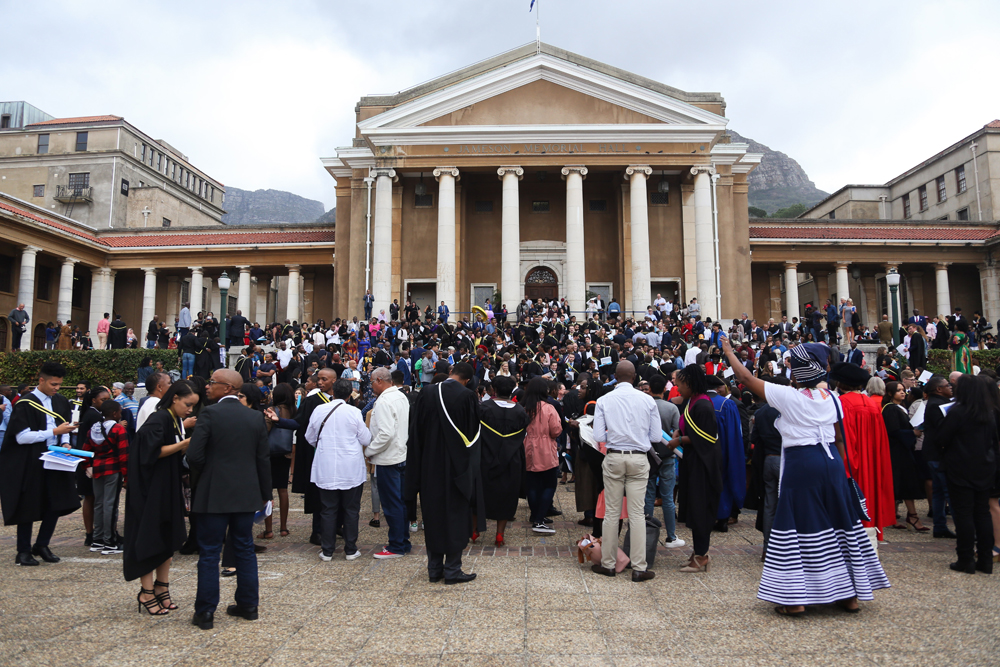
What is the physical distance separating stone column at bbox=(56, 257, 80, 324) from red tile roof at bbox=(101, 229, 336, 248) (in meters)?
2.74

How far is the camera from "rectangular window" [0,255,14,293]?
1146 inches

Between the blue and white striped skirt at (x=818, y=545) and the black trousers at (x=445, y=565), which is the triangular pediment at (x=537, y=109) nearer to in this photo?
the black trousers at (x=445, y=565)

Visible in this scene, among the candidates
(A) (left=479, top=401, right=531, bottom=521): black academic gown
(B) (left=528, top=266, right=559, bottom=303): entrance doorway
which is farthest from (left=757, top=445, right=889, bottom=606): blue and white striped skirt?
(B) (left=528, top=266, right=559, bottom=303): entrance doorway

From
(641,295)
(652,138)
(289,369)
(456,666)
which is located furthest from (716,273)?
(456,666)

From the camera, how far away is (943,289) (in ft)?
104

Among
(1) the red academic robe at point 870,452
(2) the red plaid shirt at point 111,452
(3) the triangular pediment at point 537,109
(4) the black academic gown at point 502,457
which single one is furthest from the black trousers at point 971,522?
(3) the triangular pediment at point 537,109

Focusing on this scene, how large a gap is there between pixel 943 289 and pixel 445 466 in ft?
114

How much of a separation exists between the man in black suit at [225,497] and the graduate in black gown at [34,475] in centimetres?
253

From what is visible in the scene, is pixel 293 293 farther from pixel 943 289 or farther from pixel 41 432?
pixel 943 289

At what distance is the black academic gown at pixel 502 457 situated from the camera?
22.7 feet

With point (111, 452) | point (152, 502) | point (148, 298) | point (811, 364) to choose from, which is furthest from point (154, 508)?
point (148, 298)

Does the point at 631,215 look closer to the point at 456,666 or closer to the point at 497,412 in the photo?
the point at 497,412

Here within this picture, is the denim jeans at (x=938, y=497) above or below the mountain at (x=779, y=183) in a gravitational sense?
below

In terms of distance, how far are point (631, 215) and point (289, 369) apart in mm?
16503
